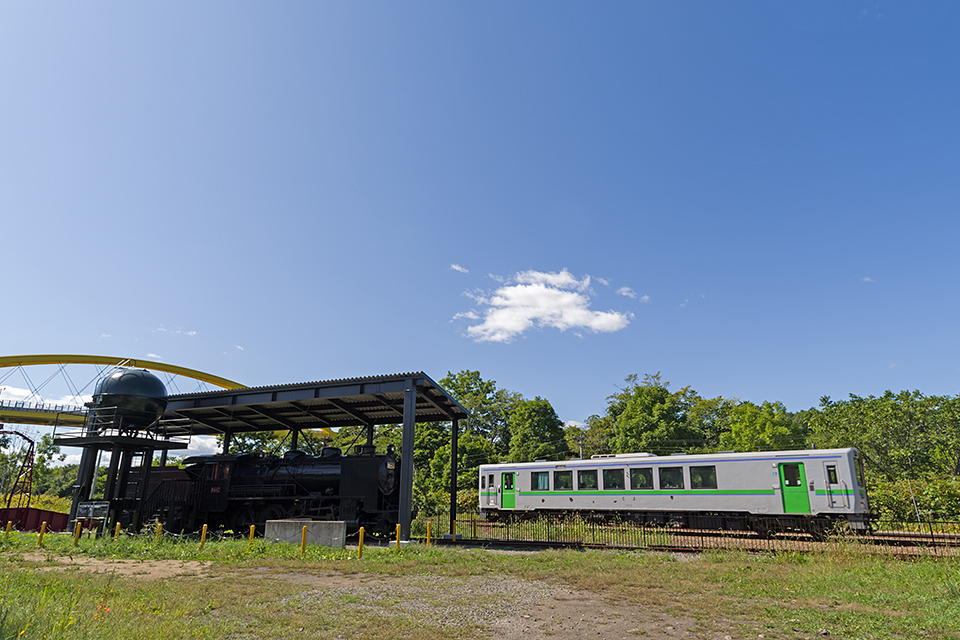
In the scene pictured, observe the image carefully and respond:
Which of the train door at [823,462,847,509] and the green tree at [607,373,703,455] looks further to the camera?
the green tree at [607,373,703,455]

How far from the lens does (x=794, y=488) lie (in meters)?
21.2

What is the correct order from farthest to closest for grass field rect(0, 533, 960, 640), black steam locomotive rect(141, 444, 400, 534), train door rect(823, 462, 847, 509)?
black steam locomotive rect(141, 444, 400, 534), train door rect(823, 462, 847, 509), grass field rect(0, 533, 960, 640)

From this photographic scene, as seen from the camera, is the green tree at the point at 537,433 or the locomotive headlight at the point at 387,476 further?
the green tree at the point at 537,433

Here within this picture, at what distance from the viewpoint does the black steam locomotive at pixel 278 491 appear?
886 inches

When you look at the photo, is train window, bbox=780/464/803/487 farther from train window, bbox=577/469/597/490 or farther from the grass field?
train window, bbox=577/469/597/490

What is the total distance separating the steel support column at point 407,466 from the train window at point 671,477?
36.4 ft

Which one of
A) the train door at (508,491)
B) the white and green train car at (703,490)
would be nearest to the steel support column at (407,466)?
the train door at (508,491)

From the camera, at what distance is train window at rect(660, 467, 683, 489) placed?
78.1 feet

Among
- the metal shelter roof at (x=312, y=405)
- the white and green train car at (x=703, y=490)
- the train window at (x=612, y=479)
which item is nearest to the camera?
the white and green train car at (x=703, y=490)

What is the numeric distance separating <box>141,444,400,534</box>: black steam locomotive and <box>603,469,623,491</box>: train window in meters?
9.62

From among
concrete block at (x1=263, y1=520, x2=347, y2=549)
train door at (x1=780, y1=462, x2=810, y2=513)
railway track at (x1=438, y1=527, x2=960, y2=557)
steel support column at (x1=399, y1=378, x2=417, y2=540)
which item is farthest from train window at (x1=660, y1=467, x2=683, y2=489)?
concrete block at (x1=263, y1=520, x2=347, y2=549)

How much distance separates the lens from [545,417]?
54.5 metres

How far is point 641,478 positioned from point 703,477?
2.75m

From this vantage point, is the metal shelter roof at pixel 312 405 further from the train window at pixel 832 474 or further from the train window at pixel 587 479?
the train window at pixel 832 474
